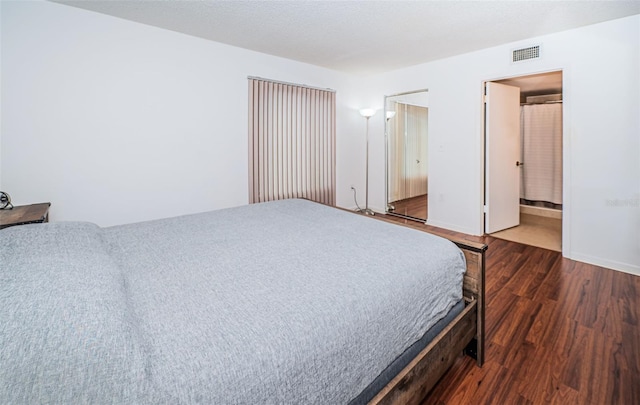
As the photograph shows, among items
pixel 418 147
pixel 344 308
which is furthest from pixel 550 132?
pixel 344 308

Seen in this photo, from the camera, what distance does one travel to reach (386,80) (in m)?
4.83

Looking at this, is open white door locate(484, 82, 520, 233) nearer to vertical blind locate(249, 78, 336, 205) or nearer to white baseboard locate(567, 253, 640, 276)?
white baseboard locate(567, 253, 640, 276)

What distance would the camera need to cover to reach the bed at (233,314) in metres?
0.66

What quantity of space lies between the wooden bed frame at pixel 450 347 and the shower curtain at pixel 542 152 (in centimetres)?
442

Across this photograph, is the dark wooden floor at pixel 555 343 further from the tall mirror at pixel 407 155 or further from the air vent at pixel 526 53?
the air vent at pixel 526 53

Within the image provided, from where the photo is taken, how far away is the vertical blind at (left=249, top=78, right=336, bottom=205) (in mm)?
3873

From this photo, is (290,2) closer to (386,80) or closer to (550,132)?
(386,80)

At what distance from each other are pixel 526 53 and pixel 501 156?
130cm

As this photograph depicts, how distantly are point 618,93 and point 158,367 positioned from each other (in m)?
4.16

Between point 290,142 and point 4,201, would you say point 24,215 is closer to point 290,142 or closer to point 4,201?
point 4,201

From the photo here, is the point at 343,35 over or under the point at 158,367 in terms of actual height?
over

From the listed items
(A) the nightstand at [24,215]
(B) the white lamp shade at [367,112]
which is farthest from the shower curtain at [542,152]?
(A) the nightstand at [24,215]

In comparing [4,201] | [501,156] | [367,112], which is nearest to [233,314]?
[4,201]

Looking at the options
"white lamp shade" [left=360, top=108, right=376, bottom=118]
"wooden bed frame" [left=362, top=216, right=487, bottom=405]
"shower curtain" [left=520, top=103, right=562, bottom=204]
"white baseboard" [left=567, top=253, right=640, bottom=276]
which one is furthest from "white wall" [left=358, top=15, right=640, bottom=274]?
"wooden bed frame" [left=362, top=216, right=487, bottom=405]
